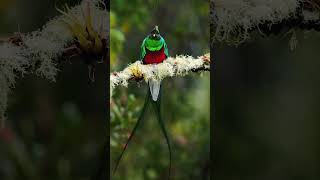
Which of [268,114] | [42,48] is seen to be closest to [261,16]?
[268,114]

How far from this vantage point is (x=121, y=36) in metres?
1.92

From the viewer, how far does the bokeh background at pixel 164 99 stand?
75.2 inches

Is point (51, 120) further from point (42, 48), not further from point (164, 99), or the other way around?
point (164, 99)

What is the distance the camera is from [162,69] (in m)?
1.90

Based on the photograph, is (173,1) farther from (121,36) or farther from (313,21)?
(313,21)

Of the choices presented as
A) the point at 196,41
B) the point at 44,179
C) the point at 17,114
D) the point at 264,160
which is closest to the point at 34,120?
the point at 17,114

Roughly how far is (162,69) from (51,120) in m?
0.45

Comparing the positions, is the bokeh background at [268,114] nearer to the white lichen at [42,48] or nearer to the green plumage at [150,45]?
the green plumage at [150,45]

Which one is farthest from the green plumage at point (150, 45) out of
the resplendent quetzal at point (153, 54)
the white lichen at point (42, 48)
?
the white lichen at point (42, 48)

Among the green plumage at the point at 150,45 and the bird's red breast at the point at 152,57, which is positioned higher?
the green plumage at the point at 150,45

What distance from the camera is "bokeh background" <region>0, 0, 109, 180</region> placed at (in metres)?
1.86

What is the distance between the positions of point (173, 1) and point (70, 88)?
49cm

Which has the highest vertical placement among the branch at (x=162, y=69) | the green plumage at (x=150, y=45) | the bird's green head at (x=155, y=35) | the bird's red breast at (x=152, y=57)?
the bird's green head at (x=155, y=35)

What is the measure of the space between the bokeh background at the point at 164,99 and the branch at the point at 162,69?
0.02 metres
